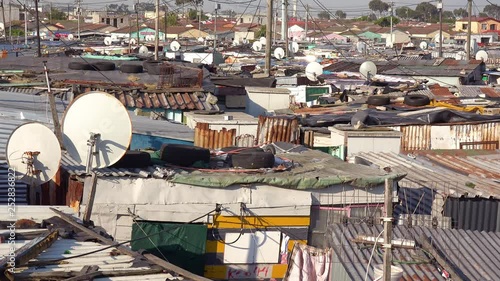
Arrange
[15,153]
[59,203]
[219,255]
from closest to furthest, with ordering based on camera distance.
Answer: [15,153] < [219,255] < [59,203]

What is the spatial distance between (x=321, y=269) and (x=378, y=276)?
2.74 m

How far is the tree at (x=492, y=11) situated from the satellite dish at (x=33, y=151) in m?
137

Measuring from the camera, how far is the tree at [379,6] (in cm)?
13712

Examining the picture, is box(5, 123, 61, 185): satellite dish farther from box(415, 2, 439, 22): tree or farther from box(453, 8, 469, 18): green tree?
box(453, 8, 469, 18): green tree

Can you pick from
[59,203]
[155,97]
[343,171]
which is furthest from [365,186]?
[155,97]

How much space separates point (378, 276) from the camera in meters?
7.71

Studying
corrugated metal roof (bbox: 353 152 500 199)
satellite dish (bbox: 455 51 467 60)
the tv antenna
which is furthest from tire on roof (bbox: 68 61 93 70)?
satellite dish (bbox: 455 51 467 60)

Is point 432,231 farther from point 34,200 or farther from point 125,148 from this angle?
point 34,200

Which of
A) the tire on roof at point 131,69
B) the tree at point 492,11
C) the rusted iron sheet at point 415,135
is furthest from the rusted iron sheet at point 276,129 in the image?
the tree at point 492,11

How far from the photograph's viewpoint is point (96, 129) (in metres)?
10.1

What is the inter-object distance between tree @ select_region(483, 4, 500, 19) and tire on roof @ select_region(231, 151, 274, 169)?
134412 millimetres

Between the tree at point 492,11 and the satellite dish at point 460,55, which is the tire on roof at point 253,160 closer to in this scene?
the satellite dish at point 460,55

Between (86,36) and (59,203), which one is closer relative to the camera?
(59,203)

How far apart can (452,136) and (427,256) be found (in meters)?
8.58
